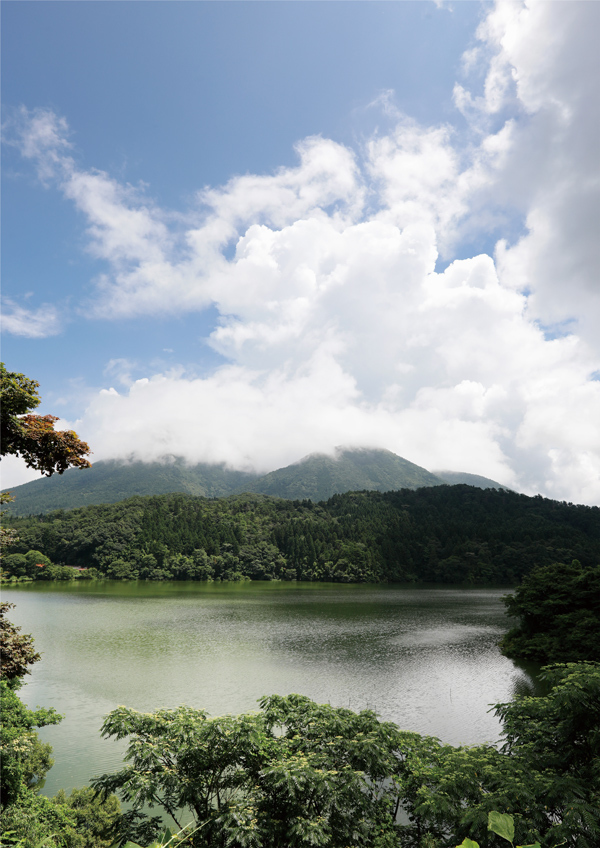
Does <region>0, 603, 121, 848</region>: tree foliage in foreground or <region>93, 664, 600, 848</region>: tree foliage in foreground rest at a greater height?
<region>93, 664, 600, 848</region>: tree foliage in foreground

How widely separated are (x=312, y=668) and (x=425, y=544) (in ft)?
244

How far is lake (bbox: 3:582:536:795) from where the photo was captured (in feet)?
53.0

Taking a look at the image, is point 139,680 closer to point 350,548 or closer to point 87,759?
point 87,759

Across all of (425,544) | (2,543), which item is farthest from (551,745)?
(425,544)

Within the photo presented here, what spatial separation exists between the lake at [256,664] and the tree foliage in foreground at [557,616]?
1.65 metres

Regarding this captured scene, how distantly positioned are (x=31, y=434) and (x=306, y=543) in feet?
286

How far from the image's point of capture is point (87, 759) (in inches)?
500

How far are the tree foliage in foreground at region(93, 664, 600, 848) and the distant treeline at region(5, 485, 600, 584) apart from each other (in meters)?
78.3

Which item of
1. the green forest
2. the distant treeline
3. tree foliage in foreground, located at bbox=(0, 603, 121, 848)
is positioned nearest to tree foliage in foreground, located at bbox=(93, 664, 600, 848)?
the green forest

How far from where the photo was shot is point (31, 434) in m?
6.23

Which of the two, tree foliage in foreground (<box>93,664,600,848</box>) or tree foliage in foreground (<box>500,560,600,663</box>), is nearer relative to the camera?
tree foliage in foreground (<box>93,664,600,848</box>)

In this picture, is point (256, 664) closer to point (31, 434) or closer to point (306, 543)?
point (31, 434)

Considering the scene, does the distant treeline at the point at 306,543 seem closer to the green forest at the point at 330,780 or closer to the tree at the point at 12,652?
the green forest at the point at 330,780

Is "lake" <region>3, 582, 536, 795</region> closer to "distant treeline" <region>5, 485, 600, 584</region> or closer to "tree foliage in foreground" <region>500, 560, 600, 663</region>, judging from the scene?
"tree foliage in foreground" <region>500, 560, 600, 663</region>
